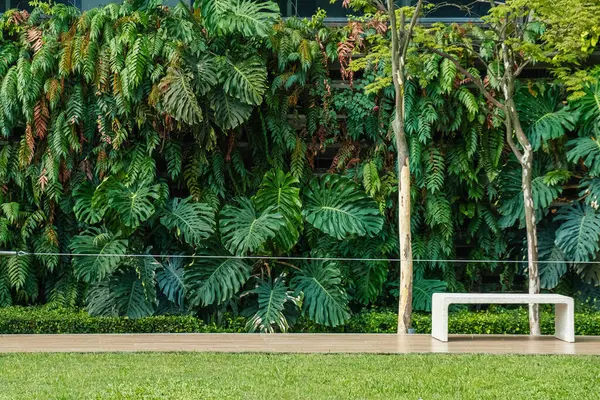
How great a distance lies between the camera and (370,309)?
13727mm

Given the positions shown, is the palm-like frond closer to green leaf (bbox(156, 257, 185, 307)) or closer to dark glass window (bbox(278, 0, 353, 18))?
dark glass window (bbox(278, 0, 353, 18))

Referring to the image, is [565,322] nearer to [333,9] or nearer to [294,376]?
[294,376]

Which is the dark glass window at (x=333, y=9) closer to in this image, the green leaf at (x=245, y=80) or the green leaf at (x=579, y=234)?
the green leaf at (x=245, y=80)

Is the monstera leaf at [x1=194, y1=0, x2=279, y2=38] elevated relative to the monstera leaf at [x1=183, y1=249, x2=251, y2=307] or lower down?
elevated

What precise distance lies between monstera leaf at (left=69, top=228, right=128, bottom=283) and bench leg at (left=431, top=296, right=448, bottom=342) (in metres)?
3.88

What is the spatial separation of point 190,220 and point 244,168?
1.23 metres

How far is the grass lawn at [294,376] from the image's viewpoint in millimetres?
7613

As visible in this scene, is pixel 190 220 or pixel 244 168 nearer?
pixel 190 220

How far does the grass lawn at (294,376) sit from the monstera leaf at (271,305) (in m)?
2.72

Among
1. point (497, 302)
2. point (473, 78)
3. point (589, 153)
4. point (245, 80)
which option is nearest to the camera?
point (497, 302)

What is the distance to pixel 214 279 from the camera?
41.6 ft

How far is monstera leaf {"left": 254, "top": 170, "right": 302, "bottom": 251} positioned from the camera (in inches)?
508

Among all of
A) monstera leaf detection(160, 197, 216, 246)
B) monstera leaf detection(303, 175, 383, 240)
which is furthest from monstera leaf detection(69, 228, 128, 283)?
monstera leaf detection(303, 175, 383, 240)

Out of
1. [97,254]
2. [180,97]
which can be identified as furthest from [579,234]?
[97,254]
